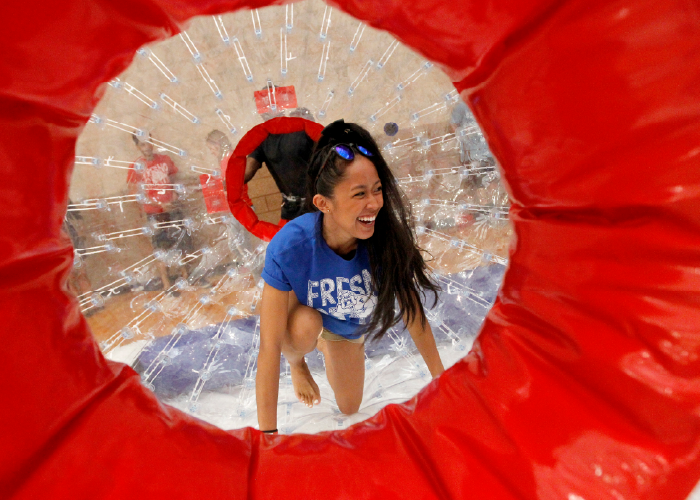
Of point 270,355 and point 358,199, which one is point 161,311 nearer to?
point 270,355

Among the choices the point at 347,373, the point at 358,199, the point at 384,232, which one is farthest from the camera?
the point at 347,373

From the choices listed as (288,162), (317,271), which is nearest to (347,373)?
(317,271)

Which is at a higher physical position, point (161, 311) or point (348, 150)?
point (348, 150)

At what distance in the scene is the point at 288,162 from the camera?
54.1 inches

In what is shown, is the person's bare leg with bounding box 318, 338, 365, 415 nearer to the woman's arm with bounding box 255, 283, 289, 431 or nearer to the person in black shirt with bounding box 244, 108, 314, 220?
the woman's arm with bounding box 255, 283, 289, 431

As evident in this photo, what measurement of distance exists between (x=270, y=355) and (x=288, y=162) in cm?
66

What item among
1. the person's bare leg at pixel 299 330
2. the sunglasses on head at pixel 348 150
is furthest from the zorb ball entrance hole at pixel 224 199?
the sunglasses on head at pixel 348 150

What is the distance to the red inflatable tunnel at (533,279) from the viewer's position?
49 centimetres

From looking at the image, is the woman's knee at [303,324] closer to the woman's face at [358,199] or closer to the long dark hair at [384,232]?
the long dark hair at [384,232]

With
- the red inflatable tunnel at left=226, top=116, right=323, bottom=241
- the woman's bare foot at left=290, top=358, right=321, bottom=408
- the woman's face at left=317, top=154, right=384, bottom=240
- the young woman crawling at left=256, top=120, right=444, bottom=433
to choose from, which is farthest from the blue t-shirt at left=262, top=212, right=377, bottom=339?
the red inflatable tunnel at left=226, top=116, right=323, bottom=241

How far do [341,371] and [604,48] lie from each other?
100 centimetres

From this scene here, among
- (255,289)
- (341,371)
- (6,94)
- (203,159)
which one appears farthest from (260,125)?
(6,94)

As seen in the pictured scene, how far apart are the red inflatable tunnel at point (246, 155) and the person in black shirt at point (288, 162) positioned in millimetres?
19

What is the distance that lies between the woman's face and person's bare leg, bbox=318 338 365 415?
46 cm
